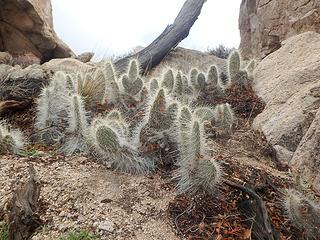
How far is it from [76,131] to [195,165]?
1.39m

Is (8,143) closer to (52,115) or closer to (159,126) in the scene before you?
(52,115)

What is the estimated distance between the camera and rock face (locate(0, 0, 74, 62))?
33.3 feet

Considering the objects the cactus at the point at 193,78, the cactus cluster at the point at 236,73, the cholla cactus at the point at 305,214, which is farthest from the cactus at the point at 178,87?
the cholla cactus at the point at 305,214

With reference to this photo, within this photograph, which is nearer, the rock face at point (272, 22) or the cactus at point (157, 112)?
the cactus at point (157, 112)

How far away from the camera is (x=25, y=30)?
34.1ft

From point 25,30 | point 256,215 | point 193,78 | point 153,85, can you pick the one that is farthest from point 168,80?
point 25,30

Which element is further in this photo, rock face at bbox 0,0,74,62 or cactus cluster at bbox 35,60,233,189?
rock face at bbox 0,0,74,62

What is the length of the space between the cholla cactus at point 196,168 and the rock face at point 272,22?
13.1 ft

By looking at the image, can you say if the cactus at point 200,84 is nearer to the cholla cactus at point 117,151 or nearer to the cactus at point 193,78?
the cactus at point 193,78

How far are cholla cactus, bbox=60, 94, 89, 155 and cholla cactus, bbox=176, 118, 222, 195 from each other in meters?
1.05

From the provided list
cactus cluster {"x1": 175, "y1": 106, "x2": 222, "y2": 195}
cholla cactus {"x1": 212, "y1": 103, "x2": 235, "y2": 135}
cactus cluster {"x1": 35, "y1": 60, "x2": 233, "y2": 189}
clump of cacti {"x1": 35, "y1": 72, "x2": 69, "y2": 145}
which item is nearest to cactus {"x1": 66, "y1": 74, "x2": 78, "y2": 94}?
cactus cluster {"x1": 35, "y1": 60, "x2": 233, "y2": 189}

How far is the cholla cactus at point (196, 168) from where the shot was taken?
145 inches

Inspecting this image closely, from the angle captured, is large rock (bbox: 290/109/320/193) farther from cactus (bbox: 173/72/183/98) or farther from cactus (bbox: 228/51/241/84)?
cactus (bbox: 228/51/241/84)

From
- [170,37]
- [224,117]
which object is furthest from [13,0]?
[224,117]
